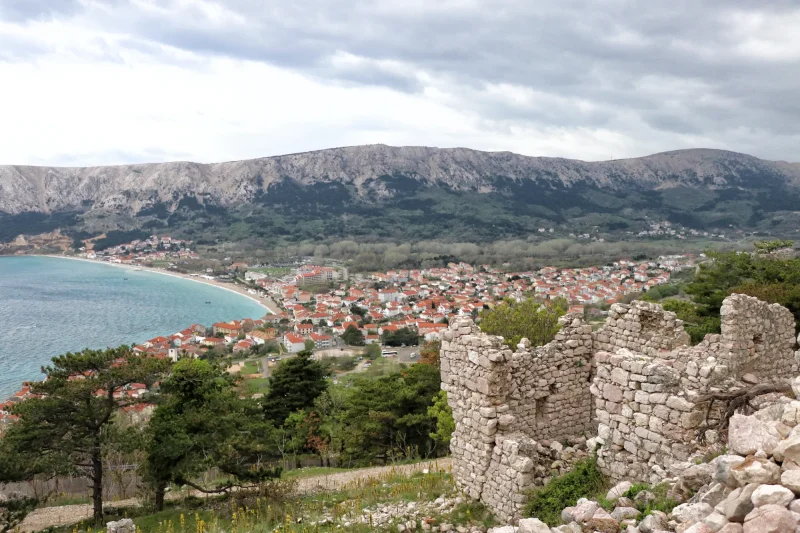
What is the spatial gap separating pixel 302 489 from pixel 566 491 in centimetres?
850

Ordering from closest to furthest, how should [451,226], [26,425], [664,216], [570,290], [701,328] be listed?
[26,425], [701,328], [570,290], [451,226], [664,216]

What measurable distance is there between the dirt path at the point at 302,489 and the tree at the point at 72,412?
2296 millimetres

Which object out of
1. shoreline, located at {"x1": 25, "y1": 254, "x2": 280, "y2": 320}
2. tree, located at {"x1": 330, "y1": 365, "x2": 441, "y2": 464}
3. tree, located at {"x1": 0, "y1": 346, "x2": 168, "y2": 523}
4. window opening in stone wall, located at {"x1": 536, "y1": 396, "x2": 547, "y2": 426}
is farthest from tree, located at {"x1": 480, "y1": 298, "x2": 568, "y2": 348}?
shoreline, located at {"x1": 25, "y1": 254, "x2": 280, "y2": 320}

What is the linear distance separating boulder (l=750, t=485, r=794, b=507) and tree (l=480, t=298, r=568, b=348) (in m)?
12.1

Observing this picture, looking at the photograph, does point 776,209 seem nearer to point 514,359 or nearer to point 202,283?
point 202,283

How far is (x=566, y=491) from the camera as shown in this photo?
6.11 metres

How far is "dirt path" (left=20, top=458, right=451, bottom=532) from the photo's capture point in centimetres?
1257

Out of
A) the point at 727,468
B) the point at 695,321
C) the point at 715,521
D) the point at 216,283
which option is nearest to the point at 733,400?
the point at 727,468

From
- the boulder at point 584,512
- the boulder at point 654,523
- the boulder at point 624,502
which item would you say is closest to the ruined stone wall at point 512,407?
the boulder at point 624,502

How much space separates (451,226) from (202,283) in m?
91.2

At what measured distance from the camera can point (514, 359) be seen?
24.2ft

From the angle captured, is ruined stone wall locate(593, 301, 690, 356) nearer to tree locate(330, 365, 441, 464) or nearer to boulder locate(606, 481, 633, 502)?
boulder locate(606, 481, 633, 502)

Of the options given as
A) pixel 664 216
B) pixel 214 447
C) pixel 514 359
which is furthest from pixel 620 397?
pixel 664 216

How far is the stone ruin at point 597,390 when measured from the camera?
5473 mm
